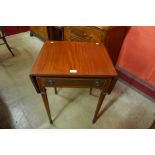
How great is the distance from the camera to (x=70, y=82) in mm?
926

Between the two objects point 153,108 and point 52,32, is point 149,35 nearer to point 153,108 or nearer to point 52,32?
point 153,108

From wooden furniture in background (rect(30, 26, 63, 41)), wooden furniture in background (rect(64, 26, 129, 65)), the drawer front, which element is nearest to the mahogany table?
the drawer front

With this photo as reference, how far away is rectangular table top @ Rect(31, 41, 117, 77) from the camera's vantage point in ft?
2.84

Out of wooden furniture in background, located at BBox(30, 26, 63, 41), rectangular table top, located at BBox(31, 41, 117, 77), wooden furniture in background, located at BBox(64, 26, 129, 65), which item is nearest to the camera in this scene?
rectangular table top, located at BBox(31, 41, 117, 77)

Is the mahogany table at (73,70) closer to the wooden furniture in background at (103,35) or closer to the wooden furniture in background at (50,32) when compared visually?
the wooden furniture in background at (103,35)

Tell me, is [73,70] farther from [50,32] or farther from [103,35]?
[50,32]

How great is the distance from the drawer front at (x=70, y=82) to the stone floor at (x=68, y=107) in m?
→ 0.59

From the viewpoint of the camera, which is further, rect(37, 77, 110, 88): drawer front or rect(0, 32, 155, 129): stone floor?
rect(0, 32, 155, 129): stone floor

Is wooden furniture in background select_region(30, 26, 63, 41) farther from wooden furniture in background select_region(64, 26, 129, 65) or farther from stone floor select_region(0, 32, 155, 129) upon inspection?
stone floor select_region(0, 32, 155, 129)

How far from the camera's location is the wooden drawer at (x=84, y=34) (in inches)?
54.3

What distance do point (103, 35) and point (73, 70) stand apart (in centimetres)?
68

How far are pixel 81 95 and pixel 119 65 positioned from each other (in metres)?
0.70

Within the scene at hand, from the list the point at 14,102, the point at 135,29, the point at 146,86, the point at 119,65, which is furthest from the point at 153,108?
the point at 14,102

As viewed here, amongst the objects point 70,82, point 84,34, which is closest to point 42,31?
point 84,34
